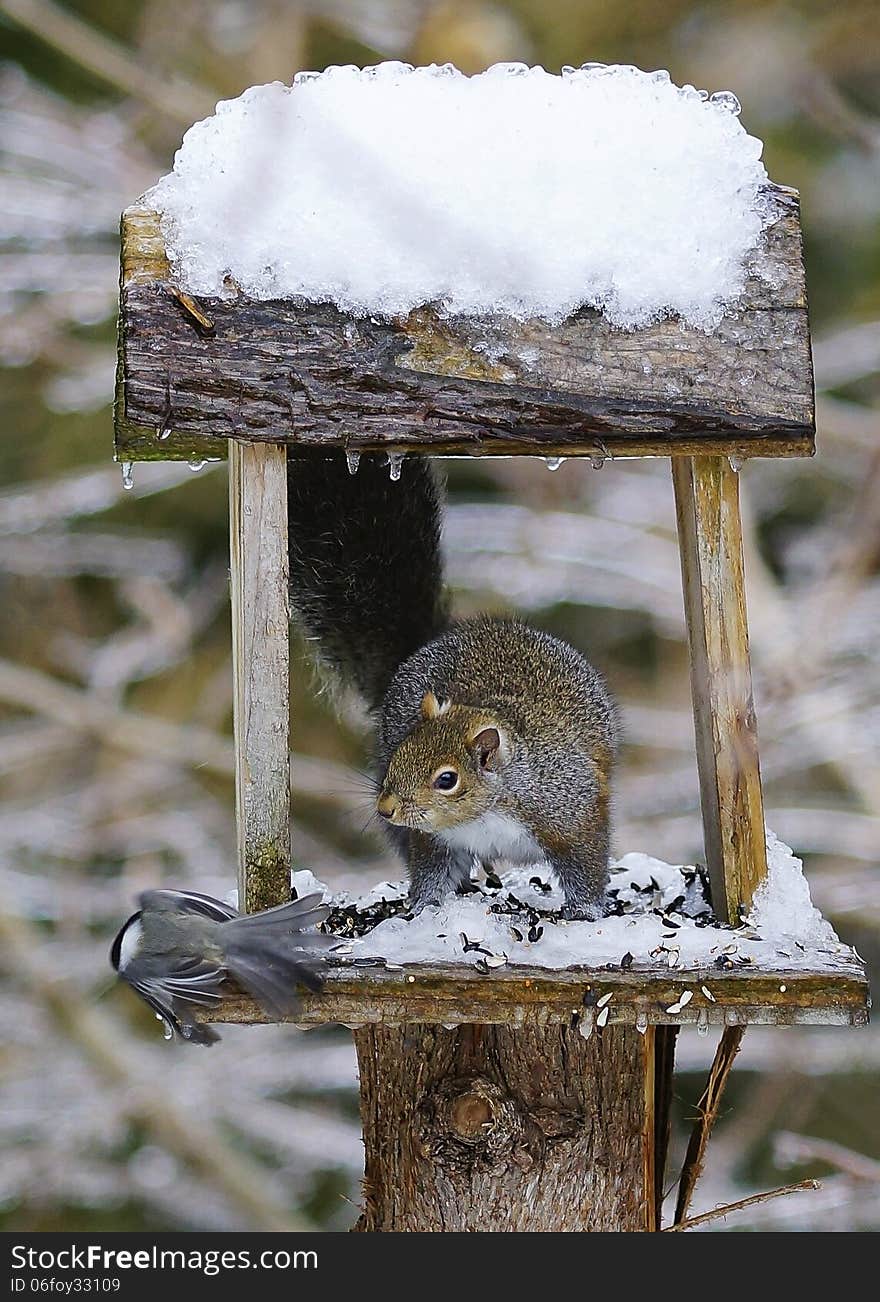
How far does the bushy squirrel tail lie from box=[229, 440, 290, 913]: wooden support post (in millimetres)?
164

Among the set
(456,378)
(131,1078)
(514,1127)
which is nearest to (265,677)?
(456,378)

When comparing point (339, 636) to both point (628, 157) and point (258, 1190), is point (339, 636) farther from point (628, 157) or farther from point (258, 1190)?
point (258, 1190)

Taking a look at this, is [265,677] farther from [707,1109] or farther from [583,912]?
[707,1109]

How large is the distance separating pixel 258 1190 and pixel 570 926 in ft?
7.74

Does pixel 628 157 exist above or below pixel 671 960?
above

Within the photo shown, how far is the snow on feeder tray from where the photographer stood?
160 centimetres

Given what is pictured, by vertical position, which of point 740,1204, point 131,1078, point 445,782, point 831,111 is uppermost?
point 831,111

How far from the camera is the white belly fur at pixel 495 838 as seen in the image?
1.91 m

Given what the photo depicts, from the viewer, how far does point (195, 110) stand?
11.3 ft

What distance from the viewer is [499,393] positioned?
5.36 ft

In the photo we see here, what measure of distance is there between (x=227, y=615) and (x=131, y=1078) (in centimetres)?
145

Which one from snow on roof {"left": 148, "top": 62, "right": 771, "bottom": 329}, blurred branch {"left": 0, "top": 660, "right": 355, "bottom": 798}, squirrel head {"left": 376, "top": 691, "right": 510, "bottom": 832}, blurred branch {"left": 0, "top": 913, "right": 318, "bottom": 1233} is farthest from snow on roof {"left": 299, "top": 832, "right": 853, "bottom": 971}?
blurred branch {"left": 0, "top": 913, "right": 318, "bottom": 1233}

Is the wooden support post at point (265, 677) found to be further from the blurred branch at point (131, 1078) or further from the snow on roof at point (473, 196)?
the blurred branch at point (131, 1078)
